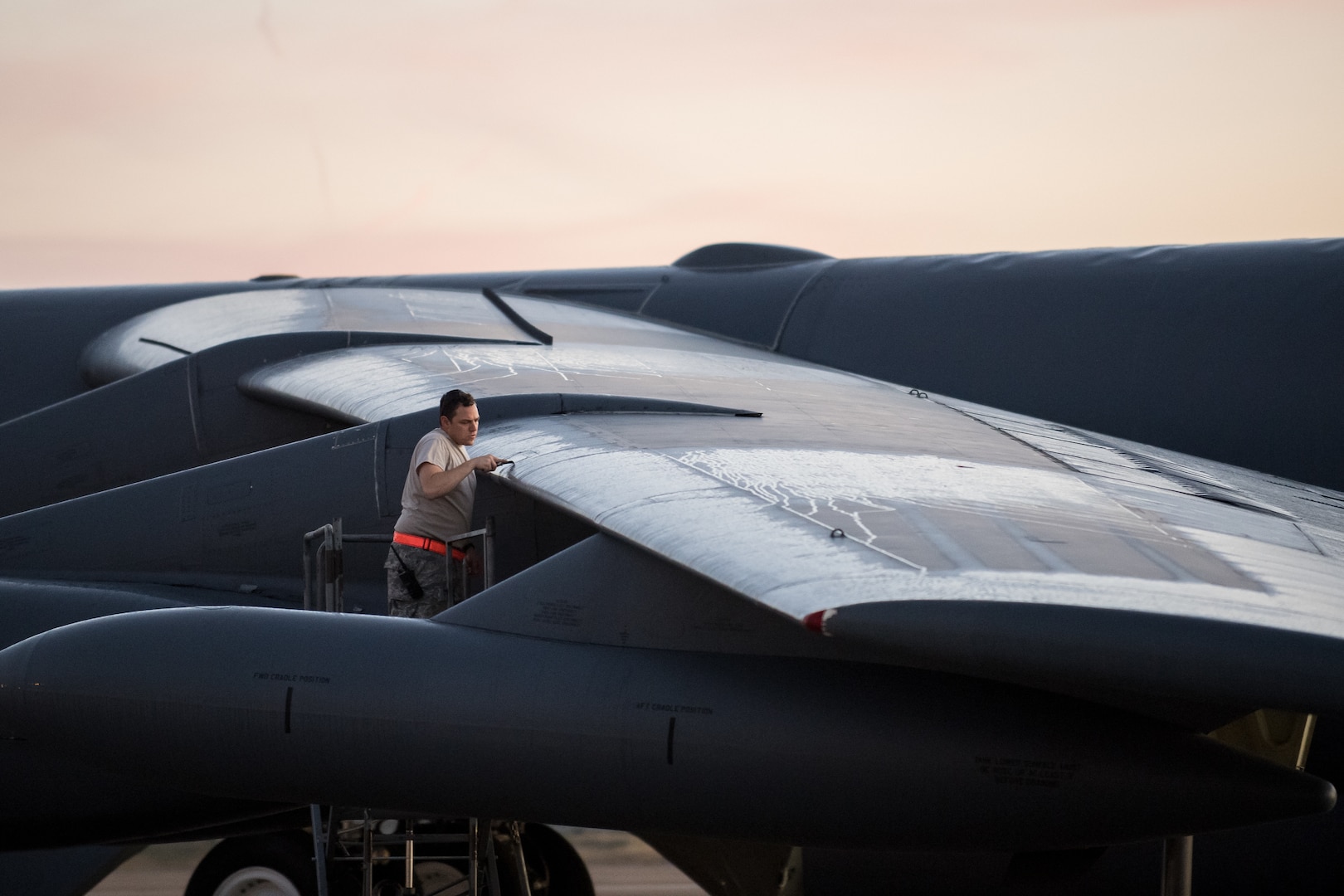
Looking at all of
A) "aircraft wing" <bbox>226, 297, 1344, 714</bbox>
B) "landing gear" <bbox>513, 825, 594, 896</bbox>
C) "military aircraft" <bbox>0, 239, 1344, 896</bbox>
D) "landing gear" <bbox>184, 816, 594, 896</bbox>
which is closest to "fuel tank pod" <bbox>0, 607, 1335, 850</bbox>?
"military aircraft" <bbox>0, 239, 1344, 896</bbox>

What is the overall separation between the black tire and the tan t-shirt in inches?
141

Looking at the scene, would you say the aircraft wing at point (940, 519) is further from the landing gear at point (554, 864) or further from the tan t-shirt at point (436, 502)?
the landing gear at point (554, 864)

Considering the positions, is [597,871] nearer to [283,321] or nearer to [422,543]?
[283,321]

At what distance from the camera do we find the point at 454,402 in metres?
6.71

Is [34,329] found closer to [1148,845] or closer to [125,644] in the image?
[125,644]

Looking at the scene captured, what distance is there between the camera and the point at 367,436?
7.43m

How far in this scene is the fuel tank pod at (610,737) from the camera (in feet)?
15.1

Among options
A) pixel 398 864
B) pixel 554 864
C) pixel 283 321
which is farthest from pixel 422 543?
pixel 283 321

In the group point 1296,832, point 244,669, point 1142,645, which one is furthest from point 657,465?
point 1296,832

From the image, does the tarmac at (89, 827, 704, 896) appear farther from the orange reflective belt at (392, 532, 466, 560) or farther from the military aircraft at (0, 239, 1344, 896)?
the orange reflective belt at (392, 532, 466, 560)

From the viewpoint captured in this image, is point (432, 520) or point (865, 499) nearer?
point (865, 499)

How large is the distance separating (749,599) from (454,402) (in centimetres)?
301

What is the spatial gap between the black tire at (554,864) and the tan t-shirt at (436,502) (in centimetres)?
359

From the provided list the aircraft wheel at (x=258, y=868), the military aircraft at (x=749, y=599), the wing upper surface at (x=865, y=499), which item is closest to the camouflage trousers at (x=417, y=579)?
the military aircraft at (x=749, y=599)
